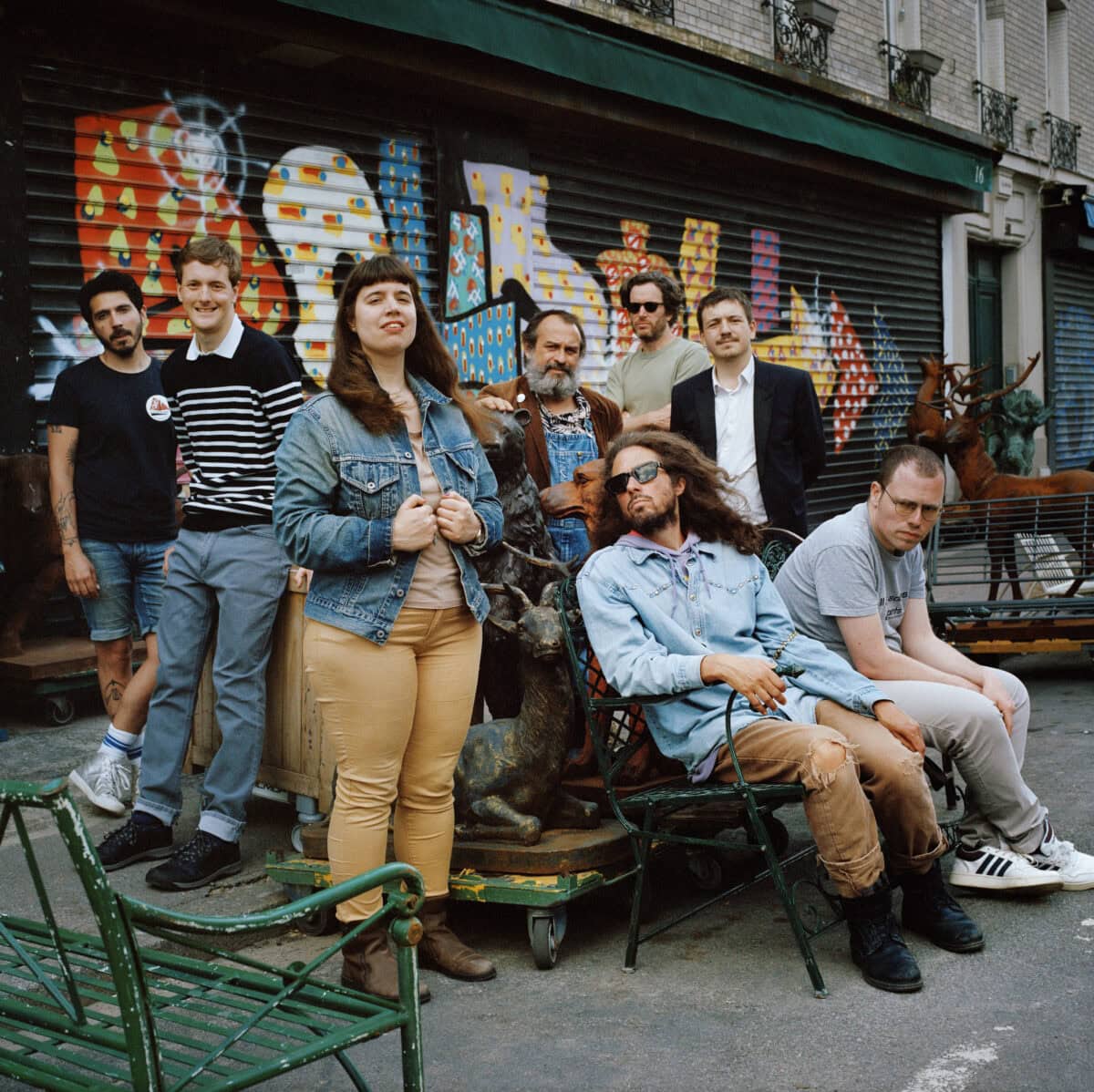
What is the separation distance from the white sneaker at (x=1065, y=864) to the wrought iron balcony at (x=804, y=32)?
1130 centimetres

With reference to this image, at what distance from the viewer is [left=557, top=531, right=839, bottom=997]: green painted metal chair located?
3.54m

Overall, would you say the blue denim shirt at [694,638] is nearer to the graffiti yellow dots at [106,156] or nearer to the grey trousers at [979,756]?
the grey trousers at [979,756]

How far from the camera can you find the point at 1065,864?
4223 mm

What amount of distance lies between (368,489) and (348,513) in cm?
8

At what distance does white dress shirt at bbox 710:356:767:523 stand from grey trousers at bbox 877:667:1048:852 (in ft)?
4.75

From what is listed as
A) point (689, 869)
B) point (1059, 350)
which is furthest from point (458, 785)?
point (1059, 350)

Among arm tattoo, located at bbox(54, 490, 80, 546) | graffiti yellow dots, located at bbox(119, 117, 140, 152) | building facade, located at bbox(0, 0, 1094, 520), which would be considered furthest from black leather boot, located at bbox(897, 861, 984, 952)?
graffiti yellow dots, located at bbox(119, 117, 140, 152)

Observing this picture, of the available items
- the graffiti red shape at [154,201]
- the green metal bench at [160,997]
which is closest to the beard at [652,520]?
the green metal bench at [160,997]

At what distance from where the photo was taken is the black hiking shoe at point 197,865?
433 centimetres

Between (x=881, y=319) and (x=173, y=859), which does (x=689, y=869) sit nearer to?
(x=173, y=859)

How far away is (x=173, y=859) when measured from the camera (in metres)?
4.39

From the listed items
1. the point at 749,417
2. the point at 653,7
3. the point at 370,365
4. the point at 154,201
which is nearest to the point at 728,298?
the point at 749,417

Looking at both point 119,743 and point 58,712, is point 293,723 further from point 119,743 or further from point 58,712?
point 58,712

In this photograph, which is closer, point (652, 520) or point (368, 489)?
point (368, 489)
